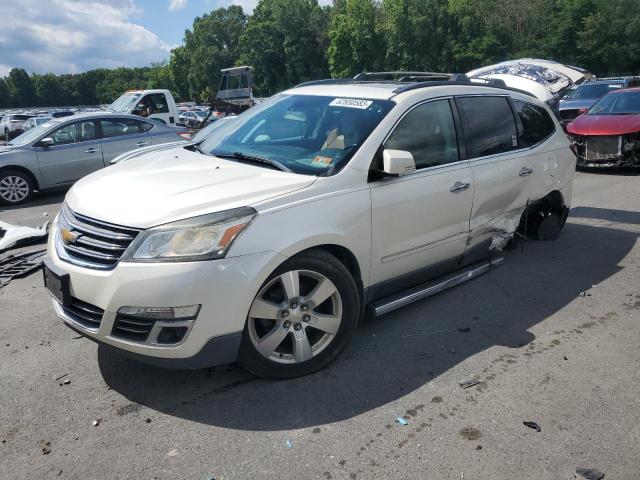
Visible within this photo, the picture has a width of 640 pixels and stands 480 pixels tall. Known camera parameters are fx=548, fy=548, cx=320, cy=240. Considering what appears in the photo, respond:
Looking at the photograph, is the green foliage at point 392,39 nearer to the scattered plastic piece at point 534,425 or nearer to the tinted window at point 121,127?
the tinted window at point 121,127

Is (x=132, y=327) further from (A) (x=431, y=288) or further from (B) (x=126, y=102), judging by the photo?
(B) (x=126, y=102)

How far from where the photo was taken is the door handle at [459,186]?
4246 millimetres

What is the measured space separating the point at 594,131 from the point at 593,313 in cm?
770

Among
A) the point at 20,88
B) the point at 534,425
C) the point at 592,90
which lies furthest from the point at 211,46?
the point at 534,425

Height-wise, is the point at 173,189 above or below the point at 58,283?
above

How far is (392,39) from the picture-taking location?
66.5m

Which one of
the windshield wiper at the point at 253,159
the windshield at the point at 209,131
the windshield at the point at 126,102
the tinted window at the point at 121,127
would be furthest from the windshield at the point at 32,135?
the windshield wiper at the point at 253,159

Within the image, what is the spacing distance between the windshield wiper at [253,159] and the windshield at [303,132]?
1cm

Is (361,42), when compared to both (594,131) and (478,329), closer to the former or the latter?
(594,131)

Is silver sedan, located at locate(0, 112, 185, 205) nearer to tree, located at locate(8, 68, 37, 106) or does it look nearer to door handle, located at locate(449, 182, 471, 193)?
door handle, located at locate(449, 182, 471, 193)

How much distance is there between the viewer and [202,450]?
2760 millimetres

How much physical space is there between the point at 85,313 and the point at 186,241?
754 mm

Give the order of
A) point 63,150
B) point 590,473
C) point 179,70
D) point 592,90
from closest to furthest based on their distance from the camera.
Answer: point 590,473
point 63,150
point 592,90
point 179,70

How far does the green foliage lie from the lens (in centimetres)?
4950
